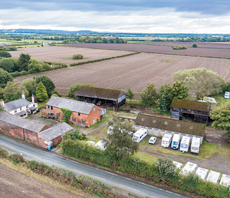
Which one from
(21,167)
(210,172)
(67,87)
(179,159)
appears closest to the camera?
(210,172)

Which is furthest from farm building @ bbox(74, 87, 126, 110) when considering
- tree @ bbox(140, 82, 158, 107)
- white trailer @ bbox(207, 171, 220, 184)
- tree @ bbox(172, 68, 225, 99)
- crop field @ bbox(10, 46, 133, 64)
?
crop field @ bbox(10, 46, 133, 64)

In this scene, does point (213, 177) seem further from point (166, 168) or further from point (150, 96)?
point (150, 96)

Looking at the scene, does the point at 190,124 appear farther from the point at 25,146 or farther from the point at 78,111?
the point at 25,146

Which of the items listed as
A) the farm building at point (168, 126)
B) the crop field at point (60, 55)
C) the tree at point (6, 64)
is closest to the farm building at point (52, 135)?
the farm building at point (168, 126)

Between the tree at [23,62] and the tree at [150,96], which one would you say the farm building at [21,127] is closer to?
the tree at [150,96]

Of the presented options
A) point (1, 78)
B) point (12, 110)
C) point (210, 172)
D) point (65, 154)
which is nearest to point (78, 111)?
point (65, 154)

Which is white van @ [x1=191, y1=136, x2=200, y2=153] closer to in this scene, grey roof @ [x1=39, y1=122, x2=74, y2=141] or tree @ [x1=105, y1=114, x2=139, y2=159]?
tree @ [x1=105, y1=114, x2=139, y2=159]
